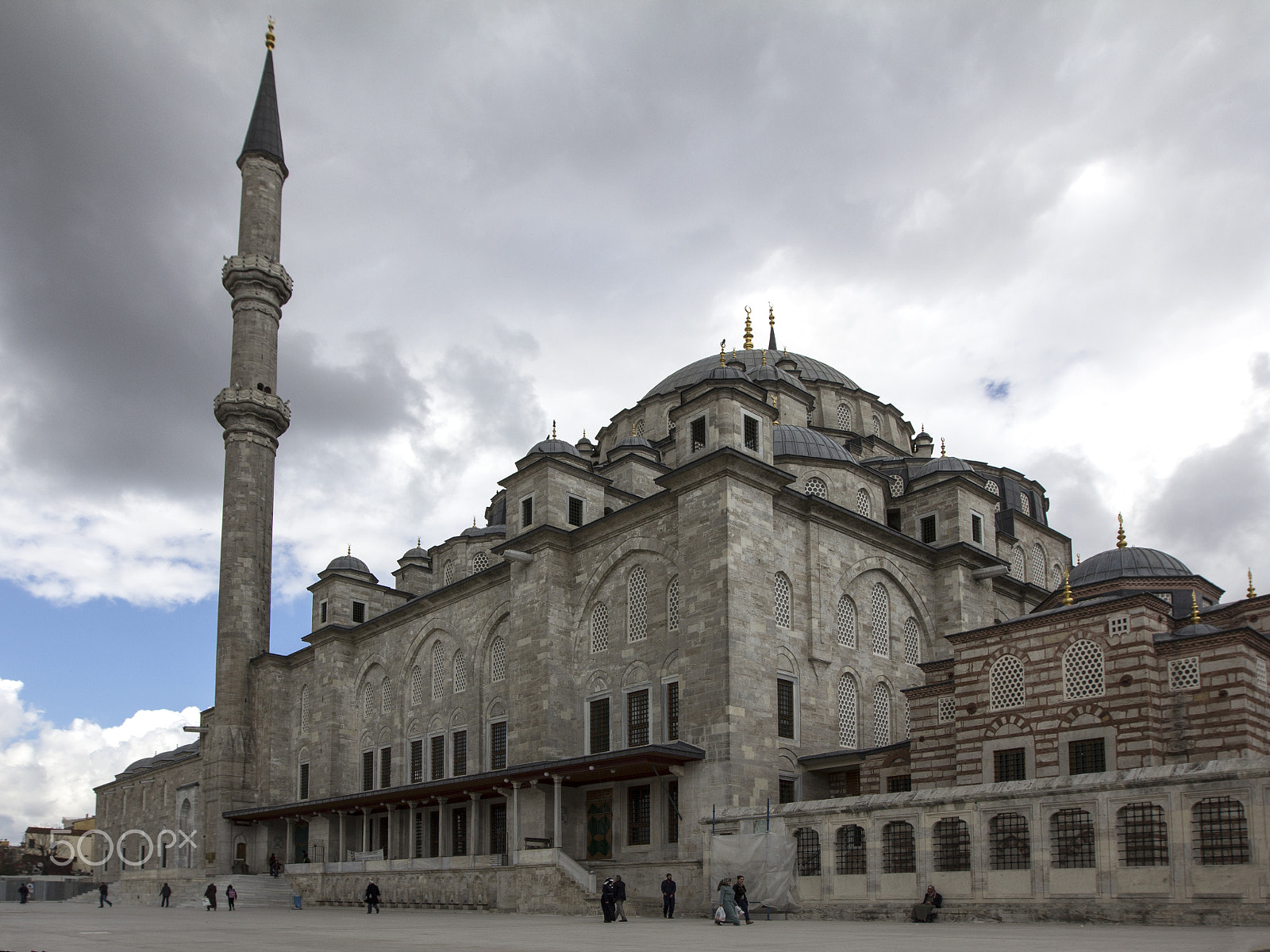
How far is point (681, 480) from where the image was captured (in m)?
21.4

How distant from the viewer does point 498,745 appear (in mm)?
25984

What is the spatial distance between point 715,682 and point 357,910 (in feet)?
30.1

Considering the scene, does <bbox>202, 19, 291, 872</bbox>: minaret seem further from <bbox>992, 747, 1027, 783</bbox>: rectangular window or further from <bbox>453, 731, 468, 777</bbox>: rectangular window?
<bbox>992, 747, 1027, 783</bbox>: rectangular window

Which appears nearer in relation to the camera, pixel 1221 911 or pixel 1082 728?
pixel 1221 911

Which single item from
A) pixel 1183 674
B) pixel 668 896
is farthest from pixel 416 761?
pixel 1183 674

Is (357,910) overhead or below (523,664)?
below

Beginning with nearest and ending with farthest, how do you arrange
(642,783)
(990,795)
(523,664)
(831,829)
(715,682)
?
1. (990,795)
2. (831,829)
3. (715,682)
4. (642,783)
5. (523,664)

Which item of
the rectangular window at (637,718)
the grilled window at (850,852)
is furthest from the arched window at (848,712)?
the grilled window at (850,852)

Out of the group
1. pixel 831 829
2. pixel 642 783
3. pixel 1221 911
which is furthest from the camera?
pixel 642 783

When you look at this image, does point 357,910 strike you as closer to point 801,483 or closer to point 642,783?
point 642,783

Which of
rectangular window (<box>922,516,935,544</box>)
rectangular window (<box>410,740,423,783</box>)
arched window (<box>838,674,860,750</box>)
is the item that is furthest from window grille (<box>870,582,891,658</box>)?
rectangular window (<box>410,740,423,783</box>)

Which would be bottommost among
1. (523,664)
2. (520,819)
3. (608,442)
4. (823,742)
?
(520,819)

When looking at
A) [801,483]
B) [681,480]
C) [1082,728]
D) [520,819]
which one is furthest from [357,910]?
[1082,728]

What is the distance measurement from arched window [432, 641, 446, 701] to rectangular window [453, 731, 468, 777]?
4.48 feet
